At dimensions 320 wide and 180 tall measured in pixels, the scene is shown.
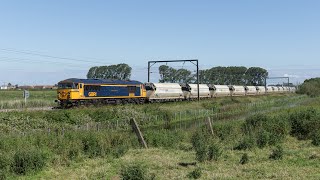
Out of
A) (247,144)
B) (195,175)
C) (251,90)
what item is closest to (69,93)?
(247,144)

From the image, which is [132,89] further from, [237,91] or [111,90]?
[237,91]

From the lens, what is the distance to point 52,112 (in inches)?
1366

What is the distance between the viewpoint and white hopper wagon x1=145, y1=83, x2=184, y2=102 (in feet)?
188

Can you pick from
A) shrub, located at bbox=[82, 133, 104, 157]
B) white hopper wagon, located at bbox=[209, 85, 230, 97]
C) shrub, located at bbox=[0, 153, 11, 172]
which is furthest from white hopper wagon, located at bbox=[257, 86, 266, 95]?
shrub, located at bbox=[0, 153, 11, 172]

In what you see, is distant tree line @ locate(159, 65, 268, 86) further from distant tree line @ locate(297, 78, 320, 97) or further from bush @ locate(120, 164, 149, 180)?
bush @ locate(120, 164, 149, 180)

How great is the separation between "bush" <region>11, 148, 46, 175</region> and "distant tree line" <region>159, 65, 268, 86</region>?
105 metres

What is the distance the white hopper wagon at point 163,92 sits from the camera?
188ft

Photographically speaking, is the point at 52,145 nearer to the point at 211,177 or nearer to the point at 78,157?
the point at 78,157

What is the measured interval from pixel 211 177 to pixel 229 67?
175 m

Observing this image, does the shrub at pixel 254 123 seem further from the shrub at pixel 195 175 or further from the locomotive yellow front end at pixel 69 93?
the locomotive yellow front end at pixel 69 93

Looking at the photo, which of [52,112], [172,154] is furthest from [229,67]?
[172,154]

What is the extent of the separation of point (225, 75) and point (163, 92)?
3332 inches

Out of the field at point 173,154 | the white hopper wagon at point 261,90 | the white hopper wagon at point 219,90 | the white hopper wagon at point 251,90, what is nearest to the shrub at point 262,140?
the field at point 173,154

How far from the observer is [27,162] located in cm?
1277
